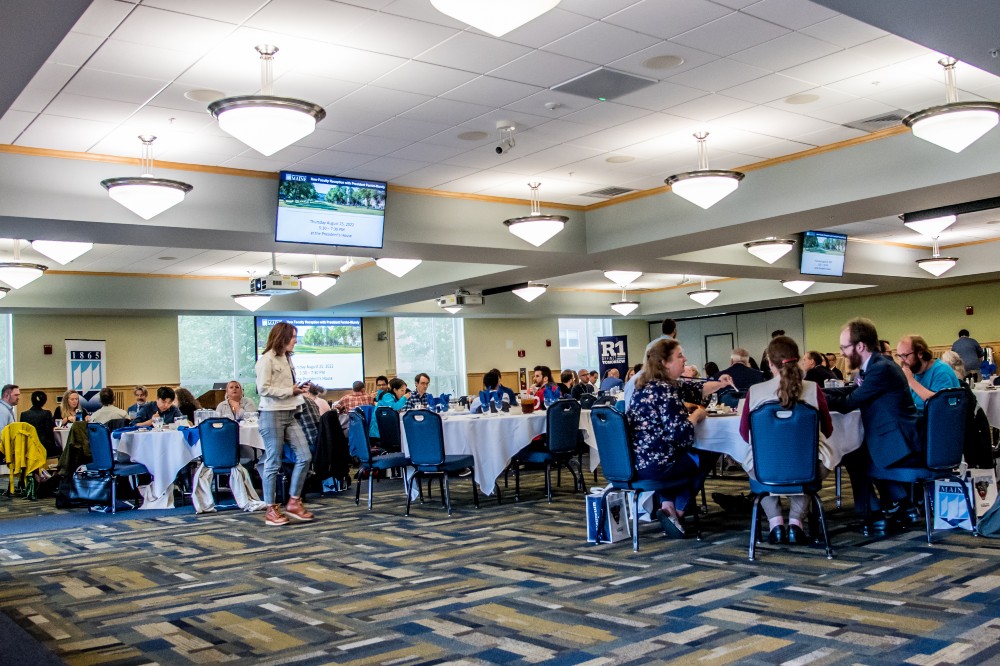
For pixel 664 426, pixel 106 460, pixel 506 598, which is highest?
pixel 664 426

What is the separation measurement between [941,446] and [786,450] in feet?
3.45

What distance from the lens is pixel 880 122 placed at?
8.20m

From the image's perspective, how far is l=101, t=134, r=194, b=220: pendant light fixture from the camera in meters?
7.29

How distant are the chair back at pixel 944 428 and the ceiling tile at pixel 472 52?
3378mm

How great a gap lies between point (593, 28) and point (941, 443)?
3.30m

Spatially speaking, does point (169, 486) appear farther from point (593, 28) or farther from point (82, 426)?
point (593, 28)

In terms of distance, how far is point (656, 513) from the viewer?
6254 mm

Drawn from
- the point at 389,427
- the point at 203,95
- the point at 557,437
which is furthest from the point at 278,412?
the point at 203,95

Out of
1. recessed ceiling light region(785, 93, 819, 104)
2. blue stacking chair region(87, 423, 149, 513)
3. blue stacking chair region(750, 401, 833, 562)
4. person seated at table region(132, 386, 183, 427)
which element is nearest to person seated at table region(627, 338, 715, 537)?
blue stacking chair region(750, 401, 833, 562)

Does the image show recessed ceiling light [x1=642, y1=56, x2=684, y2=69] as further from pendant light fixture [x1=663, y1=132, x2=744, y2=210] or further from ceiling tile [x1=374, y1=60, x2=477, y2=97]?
pendant light fixture [x1=663, y1=132, x2=744, y2=210]

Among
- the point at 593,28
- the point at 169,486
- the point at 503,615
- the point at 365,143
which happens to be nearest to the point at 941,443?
the point at 503,615

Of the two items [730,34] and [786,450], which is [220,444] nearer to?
[786,450]

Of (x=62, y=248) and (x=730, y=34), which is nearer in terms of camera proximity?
(x=730, y=34)

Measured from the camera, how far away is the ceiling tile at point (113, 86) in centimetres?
A: 601
